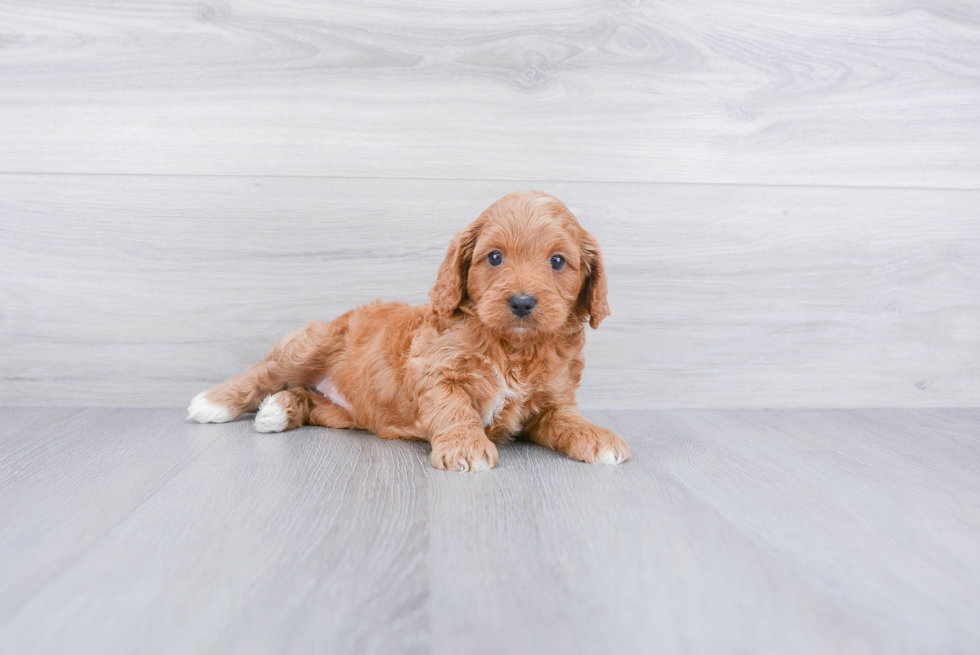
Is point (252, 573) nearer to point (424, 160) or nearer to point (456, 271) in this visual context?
point (456, 271)

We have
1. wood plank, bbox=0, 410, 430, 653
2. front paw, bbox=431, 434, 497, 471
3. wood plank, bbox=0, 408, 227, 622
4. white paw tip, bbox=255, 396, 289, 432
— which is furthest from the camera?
white paw tip, bbox=255, 396, 289, 432

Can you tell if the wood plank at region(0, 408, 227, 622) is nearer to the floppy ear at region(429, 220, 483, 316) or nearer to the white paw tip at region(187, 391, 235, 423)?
the white paw tip at region(187, 391, 235, 423)

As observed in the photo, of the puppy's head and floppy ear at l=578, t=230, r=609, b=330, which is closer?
the puppy's head

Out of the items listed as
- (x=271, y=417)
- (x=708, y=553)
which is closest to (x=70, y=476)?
(x=271, y=417)

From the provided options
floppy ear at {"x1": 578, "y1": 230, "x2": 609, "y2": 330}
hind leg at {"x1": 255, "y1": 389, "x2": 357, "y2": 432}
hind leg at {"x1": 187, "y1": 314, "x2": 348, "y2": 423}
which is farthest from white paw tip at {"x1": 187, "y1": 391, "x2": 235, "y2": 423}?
floppy ear at {"x1": 578, "y1": 230, "x2": 609, "y2": 330}

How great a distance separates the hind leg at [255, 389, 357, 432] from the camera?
77.0 inches

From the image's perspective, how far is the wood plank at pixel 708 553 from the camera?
857 mm

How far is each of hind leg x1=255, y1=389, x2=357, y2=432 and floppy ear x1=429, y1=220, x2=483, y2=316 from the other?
54 centimetres

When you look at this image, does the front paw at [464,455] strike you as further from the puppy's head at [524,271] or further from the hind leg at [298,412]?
the hind leg at [298,412]

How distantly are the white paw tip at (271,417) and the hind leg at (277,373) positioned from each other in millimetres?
137

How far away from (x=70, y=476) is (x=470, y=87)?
1.68m

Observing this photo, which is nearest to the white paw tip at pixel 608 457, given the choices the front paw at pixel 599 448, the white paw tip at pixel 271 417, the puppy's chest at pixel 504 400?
the front paw at pixel 599 448

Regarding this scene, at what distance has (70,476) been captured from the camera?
148 centimetres

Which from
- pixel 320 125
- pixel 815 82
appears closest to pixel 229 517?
pixel 320 125
